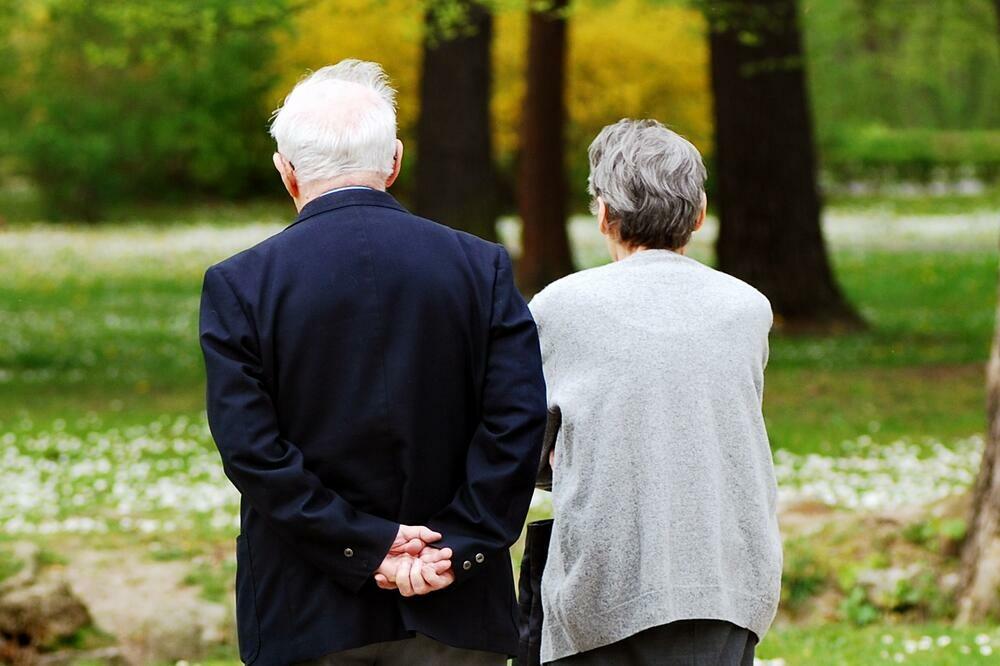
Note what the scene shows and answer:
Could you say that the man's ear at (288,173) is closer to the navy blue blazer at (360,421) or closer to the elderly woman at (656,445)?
the navy blue blazer at (360,421)

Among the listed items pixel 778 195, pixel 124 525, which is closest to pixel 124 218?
pixel 778 195

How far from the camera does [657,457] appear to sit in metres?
3.13

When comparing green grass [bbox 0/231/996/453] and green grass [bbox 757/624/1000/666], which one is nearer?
green grass [bbox 757/624/1000/666]

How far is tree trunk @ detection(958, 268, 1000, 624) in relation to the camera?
635 cm

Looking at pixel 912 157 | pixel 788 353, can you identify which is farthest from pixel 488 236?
pixel 912 157

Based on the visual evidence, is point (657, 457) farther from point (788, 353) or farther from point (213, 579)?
point (788, 353)

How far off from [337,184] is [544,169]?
56.2ft

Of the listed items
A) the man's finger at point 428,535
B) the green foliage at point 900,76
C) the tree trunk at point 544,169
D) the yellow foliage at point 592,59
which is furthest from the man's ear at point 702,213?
the yellow foliage at point 592,59

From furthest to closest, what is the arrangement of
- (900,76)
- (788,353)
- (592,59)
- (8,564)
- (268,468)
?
1. (900,76)
2. (592,59)
3. (788,353)
4. (8,564)
5. (268,468)

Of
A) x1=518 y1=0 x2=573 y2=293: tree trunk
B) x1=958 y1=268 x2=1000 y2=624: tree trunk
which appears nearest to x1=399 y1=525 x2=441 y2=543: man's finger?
x1=958 y1=268 x2=1000 y2=624: tree trunk

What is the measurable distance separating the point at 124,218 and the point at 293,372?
38274 mm

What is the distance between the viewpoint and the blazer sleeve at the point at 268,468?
293 cm

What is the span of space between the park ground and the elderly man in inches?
112

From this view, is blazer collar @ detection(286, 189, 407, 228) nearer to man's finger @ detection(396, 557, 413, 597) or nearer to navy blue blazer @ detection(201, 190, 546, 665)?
navy blue blazer @ detection(201, 190, 546, 665)
